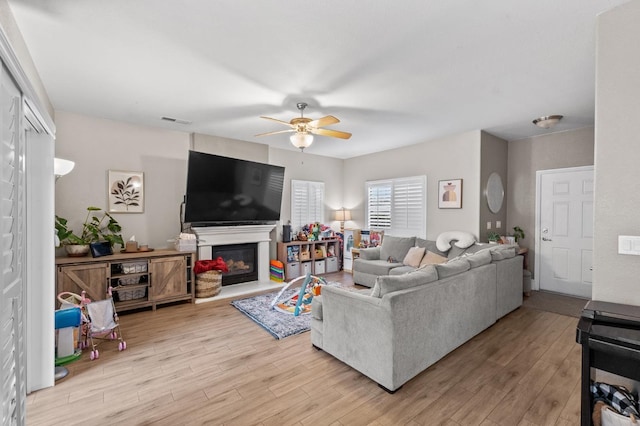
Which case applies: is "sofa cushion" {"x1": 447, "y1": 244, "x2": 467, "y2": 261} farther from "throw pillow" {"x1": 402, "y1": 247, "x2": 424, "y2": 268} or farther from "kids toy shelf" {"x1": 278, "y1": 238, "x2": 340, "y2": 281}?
"kids toy shelf" {"x1": 278, "y1": 238, "x2": 340, "y2": 281}

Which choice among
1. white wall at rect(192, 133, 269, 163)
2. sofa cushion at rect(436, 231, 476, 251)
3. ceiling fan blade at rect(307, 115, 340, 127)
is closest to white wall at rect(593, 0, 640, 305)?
ceiling fan blade at rect(307, 115, 340, 127)

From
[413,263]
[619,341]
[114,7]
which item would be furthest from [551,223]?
[114,7]

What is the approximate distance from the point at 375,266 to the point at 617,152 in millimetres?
3638

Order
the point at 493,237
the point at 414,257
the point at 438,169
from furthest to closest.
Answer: the point at 438,169 → the point at 414,257 → the point at 493,237

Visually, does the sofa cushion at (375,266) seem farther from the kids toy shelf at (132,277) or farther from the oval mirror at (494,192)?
the kids toy shelf at (132,277)

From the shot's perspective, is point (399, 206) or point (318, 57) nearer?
point (318, 57)

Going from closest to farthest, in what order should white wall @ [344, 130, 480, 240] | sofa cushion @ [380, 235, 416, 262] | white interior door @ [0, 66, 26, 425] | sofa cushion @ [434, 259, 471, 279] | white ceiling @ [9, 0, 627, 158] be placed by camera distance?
white interior door @ [0, 66, 26, 425], white ceiling @ [9, 0, 627, 158], sofa cushion @ [434, 259, 471, 279], white wall @ [344, 130, 480, 240], sofa cushion @ [380, 235, 416, 262]

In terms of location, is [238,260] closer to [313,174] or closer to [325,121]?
[313,174]

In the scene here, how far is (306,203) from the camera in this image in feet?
21.2

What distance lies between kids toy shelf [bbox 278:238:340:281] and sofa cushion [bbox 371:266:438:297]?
3355mm

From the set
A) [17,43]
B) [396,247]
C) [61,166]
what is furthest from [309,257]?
[17,43]

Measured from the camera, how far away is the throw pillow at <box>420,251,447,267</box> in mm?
4652

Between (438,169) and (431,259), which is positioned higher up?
(438,169)

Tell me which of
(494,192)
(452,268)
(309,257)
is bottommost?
(309,257)
